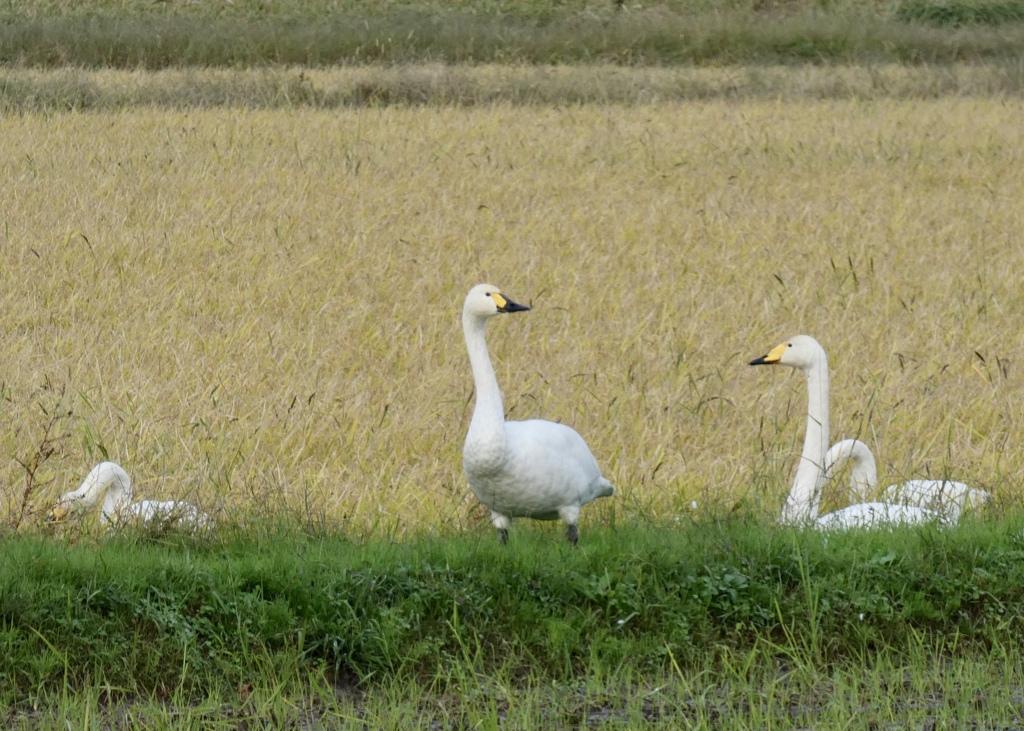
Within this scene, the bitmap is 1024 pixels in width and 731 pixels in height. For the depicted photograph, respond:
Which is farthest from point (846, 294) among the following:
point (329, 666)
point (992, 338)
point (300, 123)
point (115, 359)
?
point (300, 123)

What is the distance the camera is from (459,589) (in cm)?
429

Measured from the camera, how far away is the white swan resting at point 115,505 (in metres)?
4.91

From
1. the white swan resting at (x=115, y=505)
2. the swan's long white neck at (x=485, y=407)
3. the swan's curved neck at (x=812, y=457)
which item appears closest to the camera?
the swan's long white neck at (x=485, y=407)

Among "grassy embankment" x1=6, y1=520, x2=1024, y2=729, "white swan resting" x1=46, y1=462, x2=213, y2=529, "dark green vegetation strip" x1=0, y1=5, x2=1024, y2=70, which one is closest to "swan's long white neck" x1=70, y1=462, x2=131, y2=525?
"white swan resting" x1=46, y1=462, x2=213, y2=529

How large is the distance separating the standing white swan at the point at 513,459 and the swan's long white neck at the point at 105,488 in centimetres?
133

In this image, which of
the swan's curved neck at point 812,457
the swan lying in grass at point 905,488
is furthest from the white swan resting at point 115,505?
the swan lying in grass at point 905,488

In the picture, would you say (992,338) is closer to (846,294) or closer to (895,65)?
(846,294)

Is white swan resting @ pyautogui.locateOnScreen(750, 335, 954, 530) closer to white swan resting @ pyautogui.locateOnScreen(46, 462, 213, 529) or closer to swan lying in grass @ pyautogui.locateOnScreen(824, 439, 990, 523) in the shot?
swan lying in grass @ pyautogui.locateOnScreen(824, 439, 990, 523)

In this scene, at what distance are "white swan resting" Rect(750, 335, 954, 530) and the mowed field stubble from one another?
14cm

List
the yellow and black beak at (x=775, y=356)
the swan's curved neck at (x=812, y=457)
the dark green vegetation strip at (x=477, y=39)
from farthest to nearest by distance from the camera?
the dark green vegetation strip at (x=477, y=39) → the yellow and black beak at (x=775, y=356) → the swan's curved neck at (x=812, y=457)

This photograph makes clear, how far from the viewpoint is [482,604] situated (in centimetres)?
427

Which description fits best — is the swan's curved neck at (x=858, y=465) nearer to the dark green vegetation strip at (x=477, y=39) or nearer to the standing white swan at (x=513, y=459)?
the standing white swan at (x=513, y=459)

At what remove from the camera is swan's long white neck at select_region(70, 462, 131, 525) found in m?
5.14

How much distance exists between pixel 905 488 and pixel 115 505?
9.37 feet
